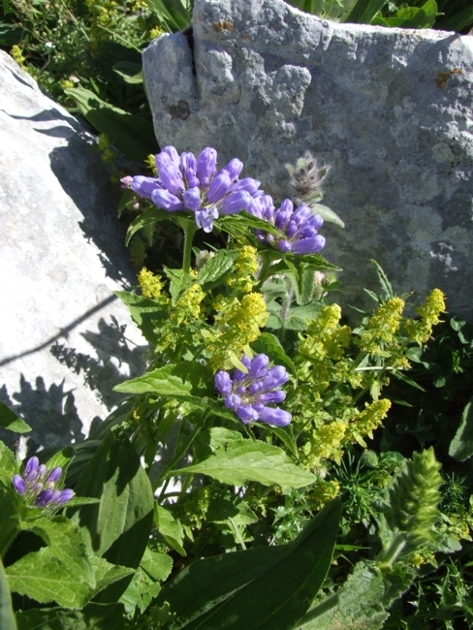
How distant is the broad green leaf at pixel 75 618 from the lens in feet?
5.93

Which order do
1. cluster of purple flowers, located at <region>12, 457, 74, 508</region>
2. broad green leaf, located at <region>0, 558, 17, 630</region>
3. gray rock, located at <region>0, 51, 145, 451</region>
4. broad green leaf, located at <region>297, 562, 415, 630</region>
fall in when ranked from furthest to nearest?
1. gray rock, located at <region>0, 51, 145, 451</region>
2. broad green leaf, located at <region>297, 562, 415, 630</region>
3. cluster of purple flowers, located at <region>12, 457, 74, 508</region>
4. broad green leaf, located at <region>0, 558, 17, 630</region>

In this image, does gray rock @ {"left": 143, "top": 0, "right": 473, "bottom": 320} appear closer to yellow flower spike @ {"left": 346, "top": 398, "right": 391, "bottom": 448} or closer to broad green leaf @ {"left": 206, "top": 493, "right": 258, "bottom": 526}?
yellow flower spike @ {"left": 346, "top": 398, "right": 391, "bottom": 448}

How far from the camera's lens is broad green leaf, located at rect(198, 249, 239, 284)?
2.20 metres

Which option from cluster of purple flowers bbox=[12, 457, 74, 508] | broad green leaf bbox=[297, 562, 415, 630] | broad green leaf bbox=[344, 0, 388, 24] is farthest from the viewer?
broad green leaf bbox=[344, 0, 388, 24]

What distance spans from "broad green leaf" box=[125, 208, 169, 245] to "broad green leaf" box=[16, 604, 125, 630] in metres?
1.04

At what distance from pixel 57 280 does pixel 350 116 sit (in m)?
1.41

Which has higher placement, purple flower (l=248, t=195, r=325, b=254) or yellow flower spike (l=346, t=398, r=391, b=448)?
purple flower (l=248, t=195, r=325, b=254)

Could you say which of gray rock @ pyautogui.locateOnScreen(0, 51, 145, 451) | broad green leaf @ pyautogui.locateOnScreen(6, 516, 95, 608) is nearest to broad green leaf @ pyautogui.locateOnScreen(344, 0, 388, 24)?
gray rock @ pyautogui.locateOnScreen(0, 51, 145, 451)

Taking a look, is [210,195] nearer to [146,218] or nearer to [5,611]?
[146,218]

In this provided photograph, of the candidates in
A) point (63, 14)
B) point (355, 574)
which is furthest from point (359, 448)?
point (63, 14)

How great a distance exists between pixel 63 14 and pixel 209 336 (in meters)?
2.73

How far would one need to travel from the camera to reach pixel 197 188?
2018 mm

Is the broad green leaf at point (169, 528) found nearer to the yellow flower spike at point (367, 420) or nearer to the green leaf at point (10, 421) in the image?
the green leaf at point (10, 421)

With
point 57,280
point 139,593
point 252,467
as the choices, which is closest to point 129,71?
point 57,280
